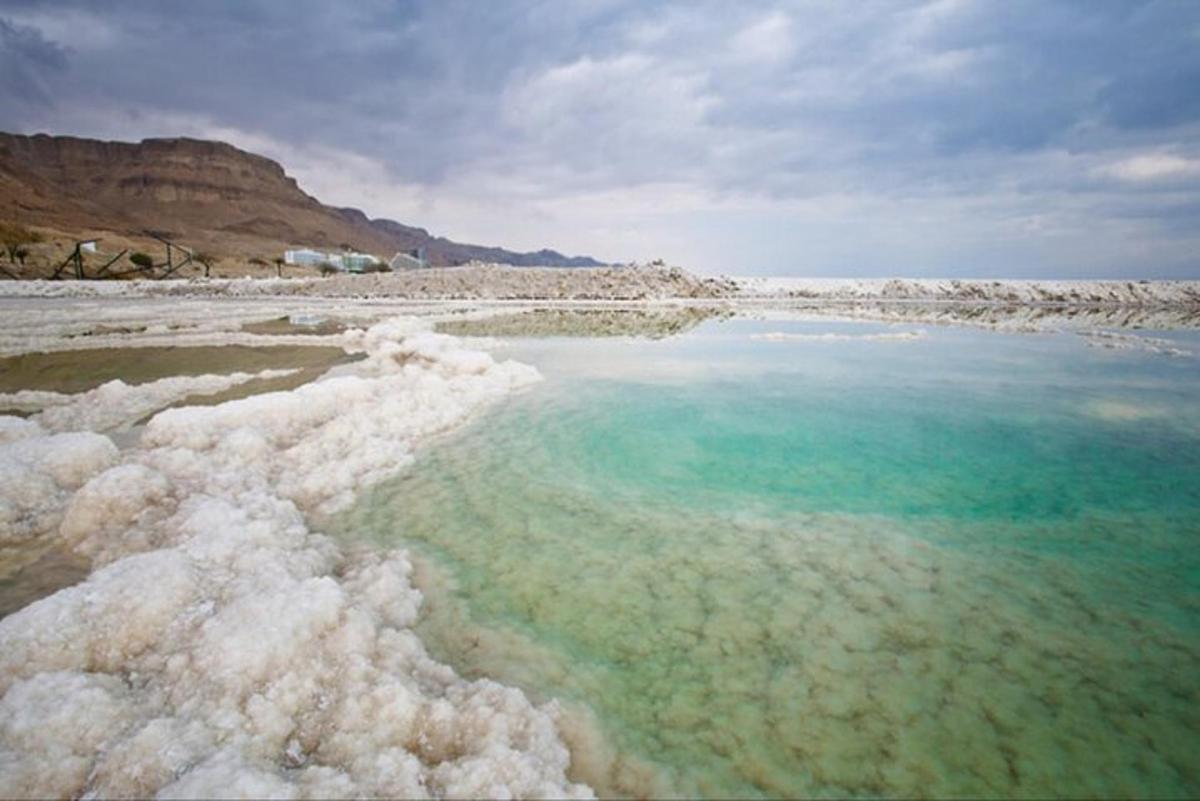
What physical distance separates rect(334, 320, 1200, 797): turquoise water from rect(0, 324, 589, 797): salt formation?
303 mm

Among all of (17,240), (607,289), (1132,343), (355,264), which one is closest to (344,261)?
(355,264)

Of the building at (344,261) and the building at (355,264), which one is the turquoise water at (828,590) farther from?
the building at (355,264)

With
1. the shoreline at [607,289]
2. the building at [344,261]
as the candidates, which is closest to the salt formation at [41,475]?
the shoreline at [607,289]

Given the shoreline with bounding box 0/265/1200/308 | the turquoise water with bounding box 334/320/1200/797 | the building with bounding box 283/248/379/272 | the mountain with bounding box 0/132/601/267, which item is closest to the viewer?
the turquoise water with bounding box 334/320/1200/797

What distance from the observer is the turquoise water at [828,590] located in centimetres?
227

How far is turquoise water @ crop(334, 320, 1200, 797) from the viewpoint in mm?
2273

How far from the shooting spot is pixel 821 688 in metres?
2.60

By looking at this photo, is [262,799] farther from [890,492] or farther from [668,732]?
[890,492]

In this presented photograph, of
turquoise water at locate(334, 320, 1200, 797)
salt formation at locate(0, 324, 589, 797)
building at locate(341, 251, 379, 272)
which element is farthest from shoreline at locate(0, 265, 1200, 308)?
building at locate(341, 251, 379, 272)

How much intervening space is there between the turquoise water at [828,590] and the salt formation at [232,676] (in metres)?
0.30

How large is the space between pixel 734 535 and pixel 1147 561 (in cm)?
274

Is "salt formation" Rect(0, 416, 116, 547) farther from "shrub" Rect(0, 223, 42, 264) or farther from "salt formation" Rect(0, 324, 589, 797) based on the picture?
"shrub" Rect(0, 223, 42, 264)

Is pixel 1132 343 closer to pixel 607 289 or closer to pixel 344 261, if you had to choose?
pixel 607 289

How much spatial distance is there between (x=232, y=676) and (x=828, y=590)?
10.2ft
